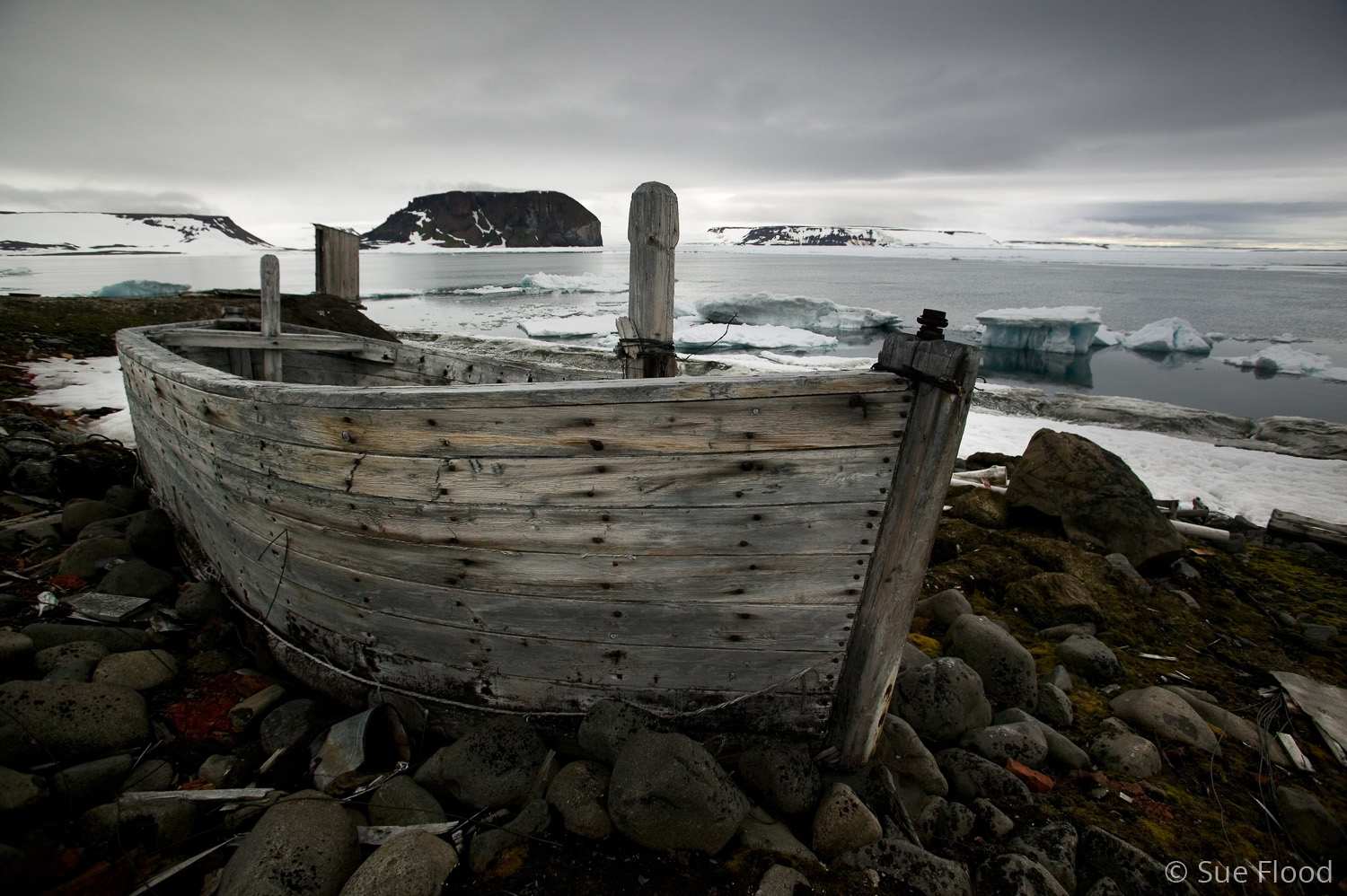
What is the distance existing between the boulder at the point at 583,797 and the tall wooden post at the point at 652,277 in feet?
5.96

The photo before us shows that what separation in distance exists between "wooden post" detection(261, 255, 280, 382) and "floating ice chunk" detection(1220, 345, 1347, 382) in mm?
24400

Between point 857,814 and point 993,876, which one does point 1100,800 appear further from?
point 857,814

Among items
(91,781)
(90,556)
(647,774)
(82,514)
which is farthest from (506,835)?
(82,514)

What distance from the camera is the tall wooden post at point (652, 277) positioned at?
3.10 metres

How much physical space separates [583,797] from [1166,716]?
3.11 m

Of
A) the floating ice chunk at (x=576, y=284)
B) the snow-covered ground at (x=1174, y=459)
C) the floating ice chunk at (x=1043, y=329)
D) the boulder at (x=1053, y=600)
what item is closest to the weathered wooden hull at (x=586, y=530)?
the boulder at (x=1053, y=600)

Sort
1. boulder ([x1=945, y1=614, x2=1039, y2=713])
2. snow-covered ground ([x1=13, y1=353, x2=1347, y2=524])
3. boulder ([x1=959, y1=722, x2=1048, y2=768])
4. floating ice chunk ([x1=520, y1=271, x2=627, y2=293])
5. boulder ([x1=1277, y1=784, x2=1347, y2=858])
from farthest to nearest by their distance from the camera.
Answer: floating ice chunk ([x1=520, y1=271, x2=627, y2=293]), snow-covered ground ([x1=13, y1=353, x2=1347, y2=524]), boulder ([x1=945, y1=614, x2=1039, y2=713]), boulder ([x1=959, y1=722, x2=1048, y2=768]), boulder ([x1=1277, y1=784, x2=1347, y2=858])

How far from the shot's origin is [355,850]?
2211 mm

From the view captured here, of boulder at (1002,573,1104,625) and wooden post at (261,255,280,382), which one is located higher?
wooden post at (261,255,280,382)

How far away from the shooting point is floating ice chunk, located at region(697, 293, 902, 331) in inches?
982

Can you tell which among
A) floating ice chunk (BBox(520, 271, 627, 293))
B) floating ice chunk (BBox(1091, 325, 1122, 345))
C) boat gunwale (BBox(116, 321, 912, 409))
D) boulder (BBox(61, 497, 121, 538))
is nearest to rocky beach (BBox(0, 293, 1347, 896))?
boulder (BBox(61, 497, 121, 538))

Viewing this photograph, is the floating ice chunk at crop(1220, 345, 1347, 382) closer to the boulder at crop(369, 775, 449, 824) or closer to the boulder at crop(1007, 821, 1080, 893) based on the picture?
the boulder at crop(1007, 821, 1080, 893)

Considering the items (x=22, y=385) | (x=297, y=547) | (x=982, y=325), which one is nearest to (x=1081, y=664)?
(x=297, y=547)

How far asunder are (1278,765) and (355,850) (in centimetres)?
433
